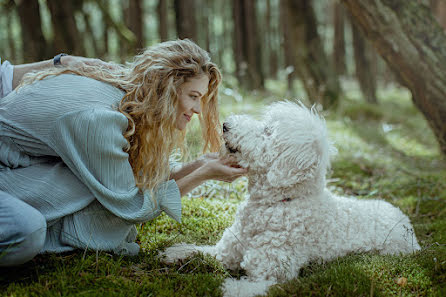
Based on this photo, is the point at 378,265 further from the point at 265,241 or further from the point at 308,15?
the point at 308,15

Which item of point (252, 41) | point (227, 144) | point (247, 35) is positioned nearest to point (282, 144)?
point (227, 144)

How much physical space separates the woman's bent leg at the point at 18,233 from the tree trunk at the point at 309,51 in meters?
7.84

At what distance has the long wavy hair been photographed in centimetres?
315

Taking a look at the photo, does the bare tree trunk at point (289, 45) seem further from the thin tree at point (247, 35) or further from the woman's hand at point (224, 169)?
the woman's hand at point (224, 169)

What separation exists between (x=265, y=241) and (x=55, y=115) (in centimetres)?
186

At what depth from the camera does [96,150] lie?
290 centimetres

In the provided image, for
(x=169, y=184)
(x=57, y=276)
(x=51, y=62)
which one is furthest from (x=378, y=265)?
(x=51, y=62)

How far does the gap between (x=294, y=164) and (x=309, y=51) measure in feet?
23.4

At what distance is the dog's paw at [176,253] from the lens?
3.23m

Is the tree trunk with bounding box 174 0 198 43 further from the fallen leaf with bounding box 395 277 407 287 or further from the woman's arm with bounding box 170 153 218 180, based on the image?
the fallen leaf with bounding box 395 277 407 287

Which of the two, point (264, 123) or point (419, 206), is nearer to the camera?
point (264, 123)

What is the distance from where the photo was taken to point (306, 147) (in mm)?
3076

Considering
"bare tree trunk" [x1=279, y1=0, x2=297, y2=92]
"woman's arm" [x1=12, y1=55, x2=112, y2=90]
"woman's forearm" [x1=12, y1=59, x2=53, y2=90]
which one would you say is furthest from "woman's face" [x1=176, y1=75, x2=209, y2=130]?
"bare tree trunk" [x1=279, y1=0, x2=297, y2=92]

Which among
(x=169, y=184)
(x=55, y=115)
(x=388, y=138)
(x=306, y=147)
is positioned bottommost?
(x=388, y=138)
